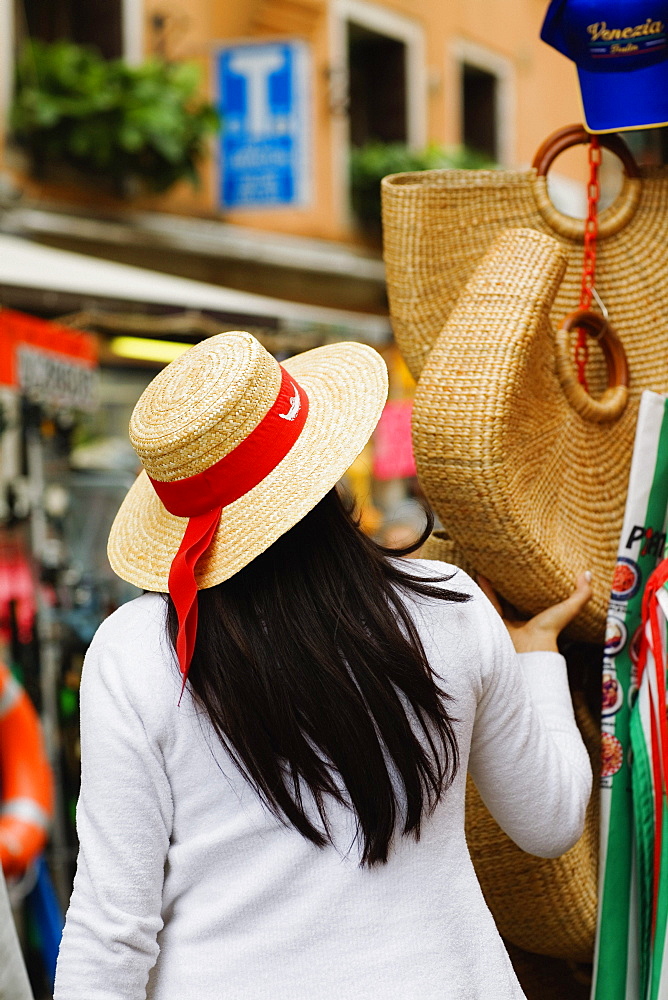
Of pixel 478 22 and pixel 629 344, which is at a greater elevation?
pixel 478 22

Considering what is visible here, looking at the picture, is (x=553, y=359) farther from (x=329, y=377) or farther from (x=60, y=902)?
(x=60, y=902)

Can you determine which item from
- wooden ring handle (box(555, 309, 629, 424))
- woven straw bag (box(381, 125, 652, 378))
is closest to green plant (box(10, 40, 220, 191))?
woven straw bag (box(381, 125, 652, 378))

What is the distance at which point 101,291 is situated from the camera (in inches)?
196

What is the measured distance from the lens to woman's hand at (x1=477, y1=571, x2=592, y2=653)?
1.43m

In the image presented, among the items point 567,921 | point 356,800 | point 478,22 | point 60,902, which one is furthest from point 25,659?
point 478,22

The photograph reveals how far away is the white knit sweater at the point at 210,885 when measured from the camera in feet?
3.51

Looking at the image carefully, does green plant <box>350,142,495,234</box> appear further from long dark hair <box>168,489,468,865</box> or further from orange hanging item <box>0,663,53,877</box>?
long dark hair <box>168,489,468,865</box>

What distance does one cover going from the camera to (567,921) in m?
1.51

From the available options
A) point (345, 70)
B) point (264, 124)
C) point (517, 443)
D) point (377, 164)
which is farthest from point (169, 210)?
point (517, 443)

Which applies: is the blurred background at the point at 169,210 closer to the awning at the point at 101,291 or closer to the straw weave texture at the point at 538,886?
the awning at the point at 101,291

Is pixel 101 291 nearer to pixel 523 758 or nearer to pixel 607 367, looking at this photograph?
pixel 607 367

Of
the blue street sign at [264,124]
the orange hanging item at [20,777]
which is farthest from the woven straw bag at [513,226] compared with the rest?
the blue street sign at [264,124]

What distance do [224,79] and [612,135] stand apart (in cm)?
712

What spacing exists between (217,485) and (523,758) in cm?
47
